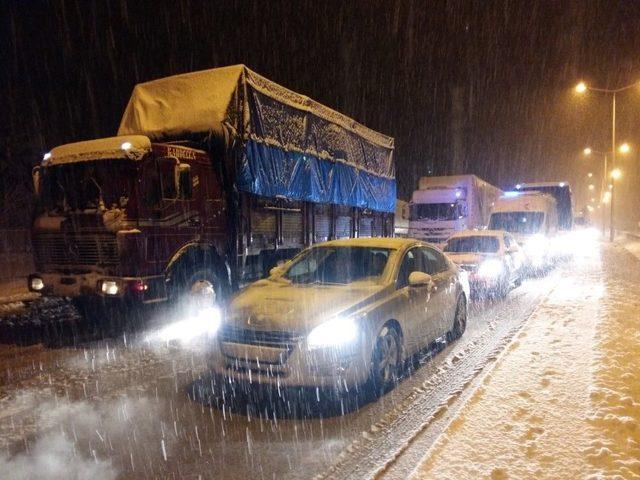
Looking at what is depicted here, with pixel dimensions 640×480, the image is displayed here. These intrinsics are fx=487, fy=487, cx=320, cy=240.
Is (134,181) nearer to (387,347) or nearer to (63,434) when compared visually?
(63,434)

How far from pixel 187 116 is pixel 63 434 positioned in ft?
19.6

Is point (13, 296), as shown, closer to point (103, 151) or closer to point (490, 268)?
point (103, 151)

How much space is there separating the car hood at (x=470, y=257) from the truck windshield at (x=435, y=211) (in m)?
10.5

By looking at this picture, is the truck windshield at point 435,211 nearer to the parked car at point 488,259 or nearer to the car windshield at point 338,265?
the parked car at point 488,259

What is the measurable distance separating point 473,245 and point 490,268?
1274mm

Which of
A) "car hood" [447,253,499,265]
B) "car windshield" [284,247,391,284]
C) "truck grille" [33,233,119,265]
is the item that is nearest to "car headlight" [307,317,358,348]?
"car windshield" [284,247,391,284]

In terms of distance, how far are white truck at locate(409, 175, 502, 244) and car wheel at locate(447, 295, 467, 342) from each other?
13676mm

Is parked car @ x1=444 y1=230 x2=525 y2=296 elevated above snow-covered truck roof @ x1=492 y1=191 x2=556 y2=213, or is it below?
below

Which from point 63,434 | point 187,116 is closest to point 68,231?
point 187,116

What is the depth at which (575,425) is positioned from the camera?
388cm

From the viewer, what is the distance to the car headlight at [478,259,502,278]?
10344 millimetres

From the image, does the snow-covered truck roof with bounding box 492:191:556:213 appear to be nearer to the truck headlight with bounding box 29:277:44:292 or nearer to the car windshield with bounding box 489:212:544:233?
the car windshield with bounding box 489:212:544:233

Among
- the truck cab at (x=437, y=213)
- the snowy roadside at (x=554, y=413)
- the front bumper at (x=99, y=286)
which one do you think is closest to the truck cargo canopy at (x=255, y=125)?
the front bumper at (x=99, y=286)

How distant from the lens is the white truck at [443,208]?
69.4 ft
